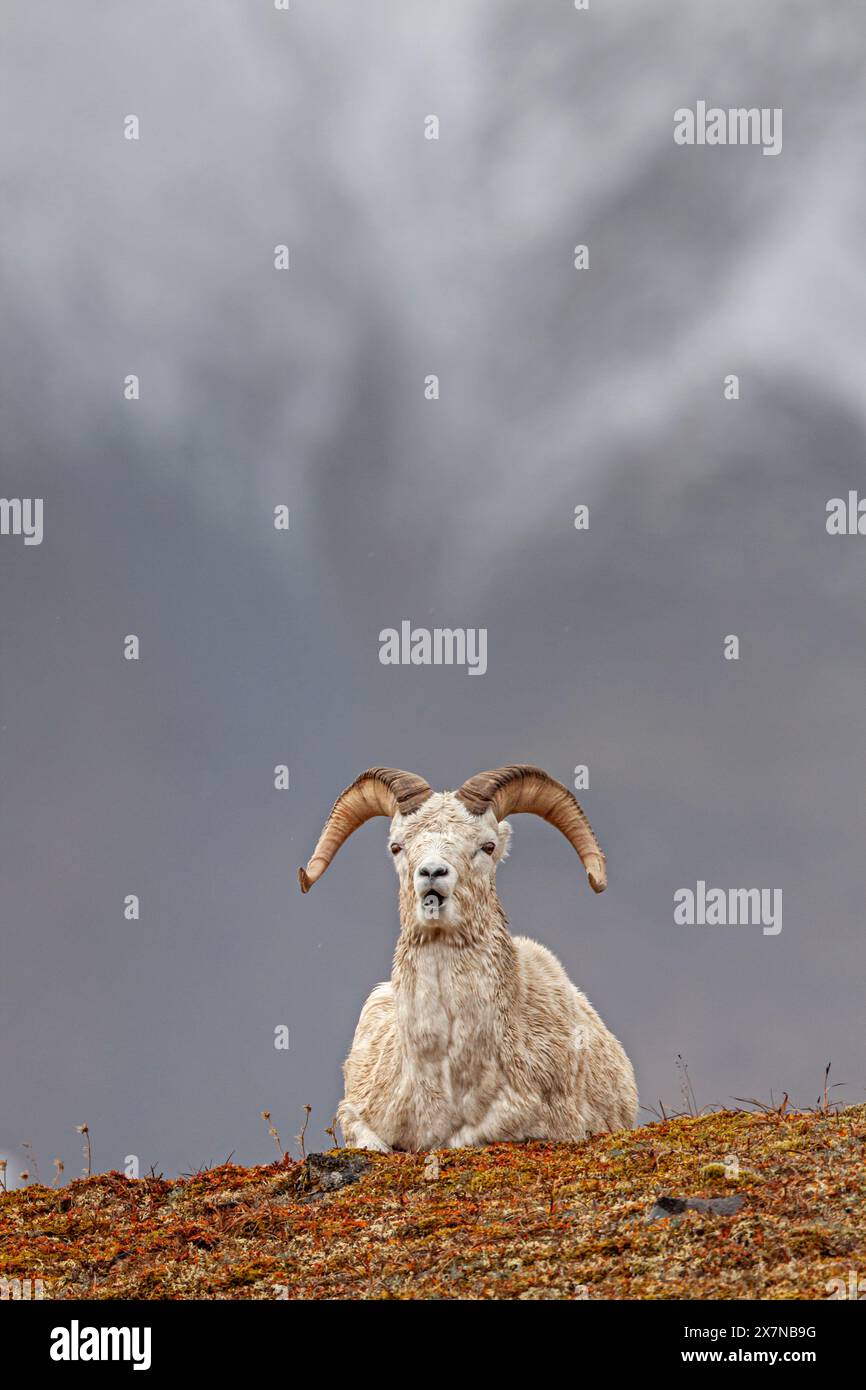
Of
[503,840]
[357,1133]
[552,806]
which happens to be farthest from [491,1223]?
[552,806]

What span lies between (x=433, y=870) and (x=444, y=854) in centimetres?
36

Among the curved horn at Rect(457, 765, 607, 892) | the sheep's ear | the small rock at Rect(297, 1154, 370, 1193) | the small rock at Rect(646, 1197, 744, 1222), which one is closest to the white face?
the sheep's ear

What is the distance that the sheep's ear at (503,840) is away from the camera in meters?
15.5

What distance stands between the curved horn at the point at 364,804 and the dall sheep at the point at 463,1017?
3 cm

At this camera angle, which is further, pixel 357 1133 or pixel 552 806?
pixel 552 806

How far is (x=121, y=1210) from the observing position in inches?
486

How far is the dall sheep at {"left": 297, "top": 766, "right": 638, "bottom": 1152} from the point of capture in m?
14.5

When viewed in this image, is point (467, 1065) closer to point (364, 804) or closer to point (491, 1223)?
point (364, 804)

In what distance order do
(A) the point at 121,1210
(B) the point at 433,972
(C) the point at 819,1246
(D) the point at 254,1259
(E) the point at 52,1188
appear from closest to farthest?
1. (C) the point at 819,1246
2. (D) the point at 254,1259
3. (A) the point at 121,1210
4. (E) the point at 52,1188
5. (B) the point at 433,972

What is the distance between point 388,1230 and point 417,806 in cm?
587

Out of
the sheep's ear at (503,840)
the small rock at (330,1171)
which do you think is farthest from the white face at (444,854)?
the small rock at (330,1171)

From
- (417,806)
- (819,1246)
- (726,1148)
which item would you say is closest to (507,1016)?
(417,806)
